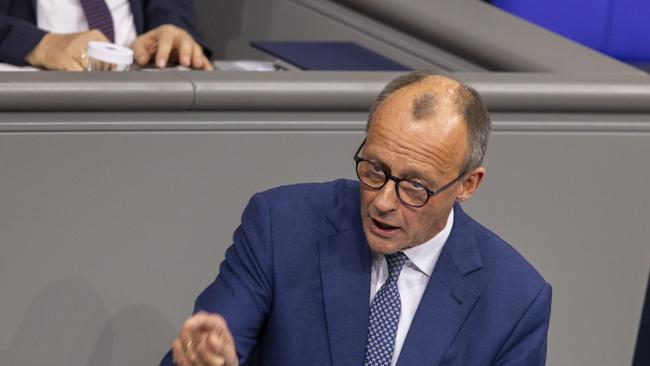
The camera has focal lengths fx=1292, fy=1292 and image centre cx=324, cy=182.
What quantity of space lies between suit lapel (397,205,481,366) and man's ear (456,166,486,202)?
0.24ft

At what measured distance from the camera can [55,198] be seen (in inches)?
77.5

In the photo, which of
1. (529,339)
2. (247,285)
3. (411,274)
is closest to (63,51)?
(247,285)

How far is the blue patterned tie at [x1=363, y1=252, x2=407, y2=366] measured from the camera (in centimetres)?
176

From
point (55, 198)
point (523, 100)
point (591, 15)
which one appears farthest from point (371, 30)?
point (591, 15)

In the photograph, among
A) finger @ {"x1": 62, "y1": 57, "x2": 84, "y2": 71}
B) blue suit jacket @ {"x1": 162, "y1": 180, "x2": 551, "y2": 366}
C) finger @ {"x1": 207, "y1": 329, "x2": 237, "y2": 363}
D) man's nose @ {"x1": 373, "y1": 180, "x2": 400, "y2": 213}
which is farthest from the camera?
finger @ {"x1": 62, "y1": 57, "x2": 84, "y2": 71}

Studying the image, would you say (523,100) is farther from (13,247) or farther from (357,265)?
(13,247)

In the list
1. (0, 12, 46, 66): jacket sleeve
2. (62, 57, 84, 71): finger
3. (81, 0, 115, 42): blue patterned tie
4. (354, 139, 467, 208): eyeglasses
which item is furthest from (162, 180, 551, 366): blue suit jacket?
(81, 0, 115, 42): blue patterned tie

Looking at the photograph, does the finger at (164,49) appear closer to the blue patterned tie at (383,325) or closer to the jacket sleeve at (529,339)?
the blue patterned tie at (383,325)

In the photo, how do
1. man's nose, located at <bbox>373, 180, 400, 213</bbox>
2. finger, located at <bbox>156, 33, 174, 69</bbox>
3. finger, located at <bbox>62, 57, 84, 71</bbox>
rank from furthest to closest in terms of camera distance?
finger, located at <bbox>156, 33, 174, 69</bbox>
finger, located at <bbox>62, 57, 84, 71</bbox>
man's nose, located at <bbox>373, 180, 400, 213</bbox>

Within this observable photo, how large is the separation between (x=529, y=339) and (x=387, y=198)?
0.29 m

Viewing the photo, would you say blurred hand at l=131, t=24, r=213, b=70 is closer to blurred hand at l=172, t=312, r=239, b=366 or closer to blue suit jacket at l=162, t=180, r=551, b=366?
blue suit jacket at l=162, t=180, r=551, b=366

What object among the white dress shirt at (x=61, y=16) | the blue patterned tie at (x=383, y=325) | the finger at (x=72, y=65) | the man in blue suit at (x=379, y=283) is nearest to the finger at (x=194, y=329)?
the man in blue suit at (x=379, y=283)

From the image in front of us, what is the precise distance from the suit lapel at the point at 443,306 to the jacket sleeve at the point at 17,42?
893 mm

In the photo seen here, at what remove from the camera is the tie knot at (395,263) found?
1788mm
